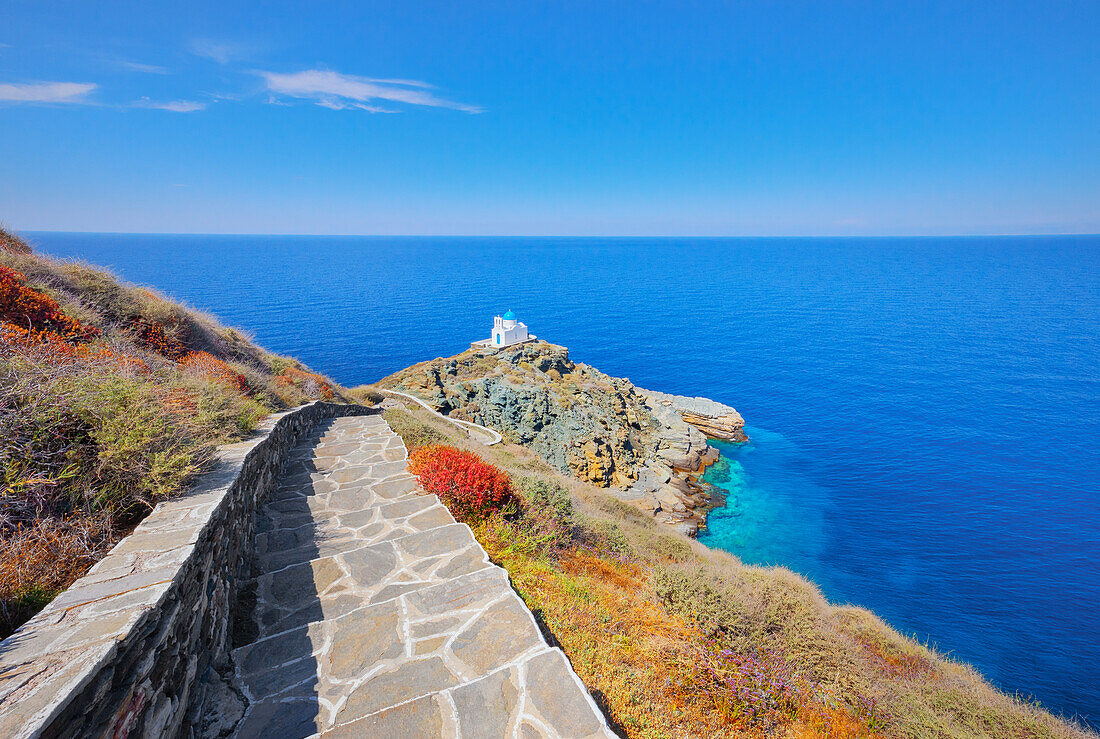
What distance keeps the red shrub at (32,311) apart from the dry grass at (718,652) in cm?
850

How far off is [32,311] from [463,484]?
8342 millimetres

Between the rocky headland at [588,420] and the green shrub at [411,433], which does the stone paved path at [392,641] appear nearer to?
the green shrub at [411,433]

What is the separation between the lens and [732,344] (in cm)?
6400

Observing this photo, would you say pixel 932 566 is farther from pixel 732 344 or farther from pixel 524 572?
pixel 732 344

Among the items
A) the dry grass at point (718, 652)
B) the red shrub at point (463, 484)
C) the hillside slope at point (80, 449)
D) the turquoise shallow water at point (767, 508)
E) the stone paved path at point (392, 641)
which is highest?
the hillside slope at point (80, 449)

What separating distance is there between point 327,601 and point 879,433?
43712 millimetres

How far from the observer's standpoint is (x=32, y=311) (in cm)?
796

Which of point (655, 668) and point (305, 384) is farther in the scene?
point (305, 384)

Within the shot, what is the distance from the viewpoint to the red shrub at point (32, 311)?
7.65 meters

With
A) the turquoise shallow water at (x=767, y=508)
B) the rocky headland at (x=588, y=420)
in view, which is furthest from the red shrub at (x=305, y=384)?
the turquoise shallow water at (x=767, y=508)

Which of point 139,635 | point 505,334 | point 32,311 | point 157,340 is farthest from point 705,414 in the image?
point 139,635

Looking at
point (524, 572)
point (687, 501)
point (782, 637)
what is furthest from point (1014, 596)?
point (524, 572)

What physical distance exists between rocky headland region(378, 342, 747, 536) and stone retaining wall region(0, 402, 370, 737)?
73.7 feet

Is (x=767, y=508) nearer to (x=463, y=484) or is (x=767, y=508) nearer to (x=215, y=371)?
(x=463, y=484)
